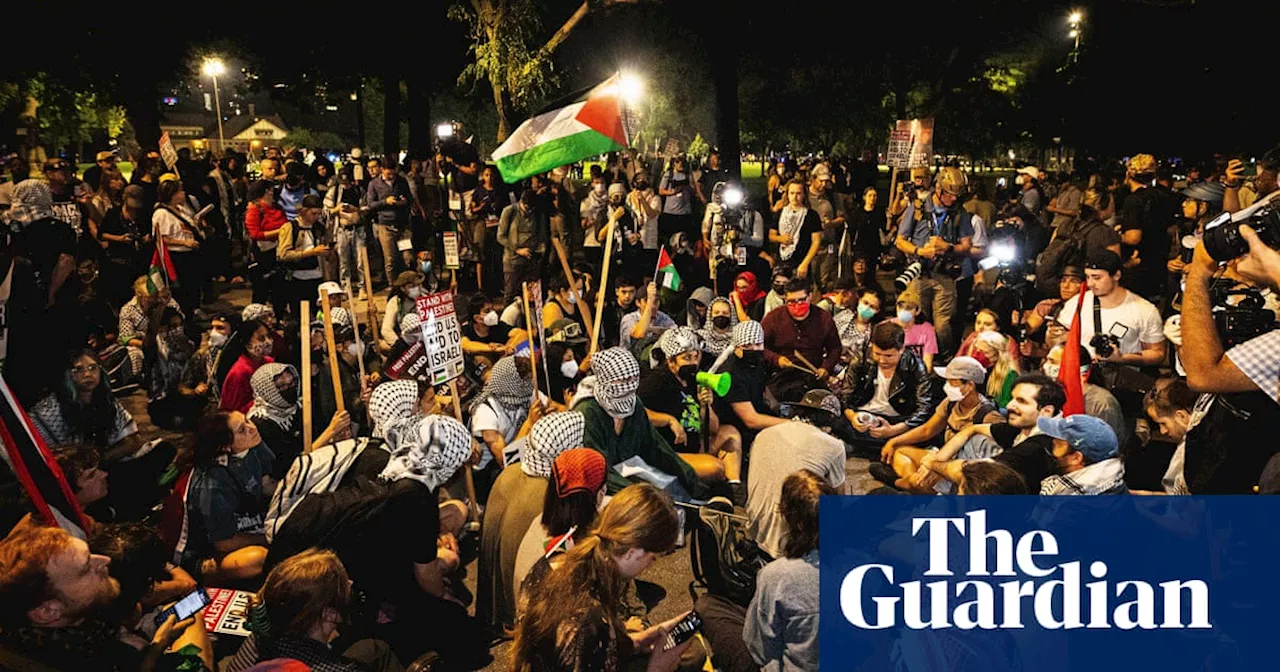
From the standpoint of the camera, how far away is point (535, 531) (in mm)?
4672

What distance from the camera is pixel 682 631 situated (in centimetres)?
393

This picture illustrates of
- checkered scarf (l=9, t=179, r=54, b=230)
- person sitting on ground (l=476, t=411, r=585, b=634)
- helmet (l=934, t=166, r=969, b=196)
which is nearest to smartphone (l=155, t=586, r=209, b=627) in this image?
person sitting on ground (l=476, t=411, r=585, b=634)

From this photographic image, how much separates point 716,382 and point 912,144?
8.96 metres

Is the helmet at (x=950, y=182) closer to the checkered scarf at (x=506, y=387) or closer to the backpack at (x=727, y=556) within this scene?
the checkered scarf at (x=506, y=387)

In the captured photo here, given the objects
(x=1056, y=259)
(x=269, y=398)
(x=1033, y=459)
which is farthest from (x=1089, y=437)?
(x=1056, y=259)

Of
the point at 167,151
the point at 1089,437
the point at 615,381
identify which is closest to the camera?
the point at 1089,437

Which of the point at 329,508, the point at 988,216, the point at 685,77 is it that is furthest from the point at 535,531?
the point at 685,77

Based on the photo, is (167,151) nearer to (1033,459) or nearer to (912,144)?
(912,144)

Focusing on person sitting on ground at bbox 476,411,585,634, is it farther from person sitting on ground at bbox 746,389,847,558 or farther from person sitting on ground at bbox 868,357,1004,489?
person sitting on ground at bbox 868,357,1004,489

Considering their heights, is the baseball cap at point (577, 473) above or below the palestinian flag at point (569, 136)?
below

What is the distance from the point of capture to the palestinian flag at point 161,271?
10.1 m

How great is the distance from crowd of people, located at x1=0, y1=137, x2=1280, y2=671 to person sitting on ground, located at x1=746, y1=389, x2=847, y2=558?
2cm

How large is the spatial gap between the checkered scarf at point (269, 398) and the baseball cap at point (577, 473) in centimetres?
292

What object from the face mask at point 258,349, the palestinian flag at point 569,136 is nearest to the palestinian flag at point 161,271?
the face mask at point 258,349
